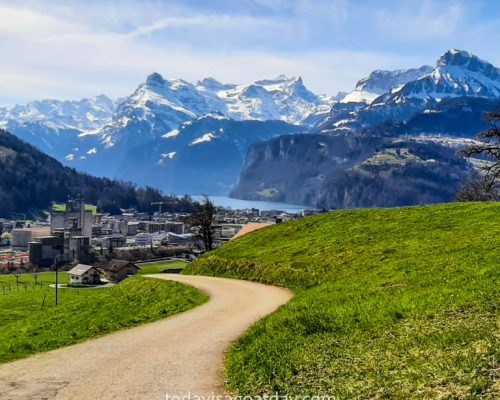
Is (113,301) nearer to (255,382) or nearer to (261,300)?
(261,300)

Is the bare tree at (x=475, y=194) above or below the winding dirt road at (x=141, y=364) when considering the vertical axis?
above

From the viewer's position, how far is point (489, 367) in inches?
586

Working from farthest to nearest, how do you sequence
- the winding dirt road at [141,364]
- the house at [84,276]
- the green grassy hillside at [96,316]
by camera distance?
the house at [84,276]
the green grassy hillside at [96,316]
the winding dirt road at [141,364]

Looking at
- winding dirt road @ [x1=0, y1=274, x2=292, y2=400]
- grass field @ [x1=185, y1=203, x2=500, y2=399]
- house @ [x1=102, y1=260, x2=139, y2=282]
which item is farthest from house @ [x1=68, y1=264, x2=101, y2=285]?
winding dirt road @ [x1=0, y1=274, x2=292, y2=400]

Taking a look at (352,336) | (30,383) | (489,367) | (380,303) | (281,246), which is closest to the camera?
(489,367)

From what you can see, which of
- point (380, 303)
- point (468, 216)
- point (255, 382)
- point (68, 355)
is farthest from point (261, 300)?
point (468, 216)

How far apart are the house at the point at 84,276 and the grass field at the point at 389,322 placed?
10265 centimetres

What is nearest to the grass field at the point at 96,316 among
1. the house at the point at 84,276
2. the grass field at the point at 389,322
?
the grass field at the point at 389,322

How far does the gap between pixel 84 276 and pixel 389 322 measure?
128 meters

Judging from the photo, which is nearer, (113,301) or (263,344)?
(263,344)

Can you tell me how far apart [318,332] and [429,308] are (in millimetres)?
4307

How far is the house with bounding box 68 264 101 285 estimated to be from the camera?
138750 millimetres

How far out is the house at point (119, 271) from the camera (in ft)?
497

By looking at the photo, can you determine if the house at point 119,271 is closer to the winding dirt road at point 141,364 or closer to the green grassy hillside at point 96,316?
the green grassy hillside at point 96,316
